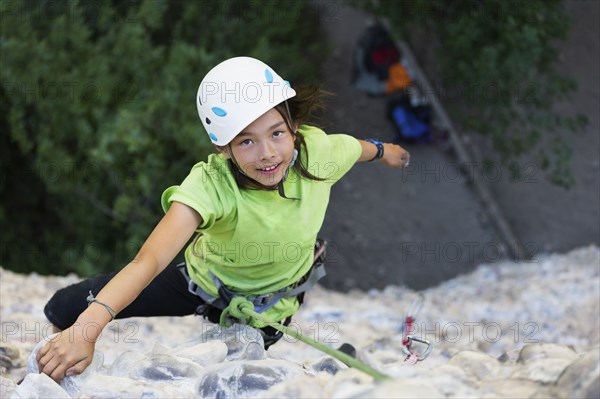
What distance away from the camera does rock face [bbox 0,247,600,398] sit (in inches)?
75.2

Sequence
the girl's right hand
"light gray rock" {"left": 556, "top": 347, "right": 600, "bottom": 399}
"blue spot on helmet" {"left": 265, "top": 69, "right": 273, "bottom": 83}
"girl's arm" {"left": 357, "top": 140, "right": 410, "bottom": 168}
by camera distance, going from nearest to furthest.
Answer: "light gray rock" {"left": 556, "top": 347, "right": 600, "bottom": 399}, the girl's right hand, "blue spot on helmet" {"left": 265, "top": 69, "right": 273, "bottom": 83}, "girl's arm" {"left": 357, "top": 140, "right": 410, "bottom": 168}

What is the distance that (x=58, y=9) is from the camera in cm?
593

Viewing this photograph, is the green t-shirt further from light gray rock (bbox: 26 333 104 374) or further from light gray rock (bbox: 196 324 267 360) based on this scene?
light gray rock (bbox: 26 333 104 374)

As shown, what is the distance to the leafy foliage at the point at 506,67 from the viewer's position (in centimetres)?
482

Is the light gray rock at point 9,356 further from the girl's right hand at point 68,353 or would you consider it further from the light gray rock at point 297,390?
the light gray rock at point 297,390

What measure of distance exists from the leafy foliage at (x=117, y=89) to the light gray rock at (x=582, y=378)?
3.72 meters

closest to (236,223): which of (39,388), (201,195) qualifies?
(201,195)

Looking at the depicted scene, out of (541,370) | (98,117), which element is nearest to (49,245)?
(98,117)

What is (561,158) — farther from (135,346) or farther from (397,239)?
(135,346)

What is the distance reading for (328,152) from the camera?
2.61m

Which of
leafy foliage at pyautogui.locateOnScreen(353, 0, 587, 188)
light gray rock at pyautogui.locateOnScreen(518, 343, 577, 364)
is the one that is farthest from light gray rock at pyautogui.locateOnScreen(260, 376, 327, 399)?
leafy foliage at pyautogui.locateOnScreen(353, 0, 587, 188)

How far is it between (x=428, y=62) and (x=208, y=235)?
13.0 feet

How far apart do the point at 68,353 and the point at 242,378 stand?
0.43 meters

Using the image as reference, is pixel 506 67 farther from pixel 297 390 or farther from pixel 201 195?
pixel 297 390
